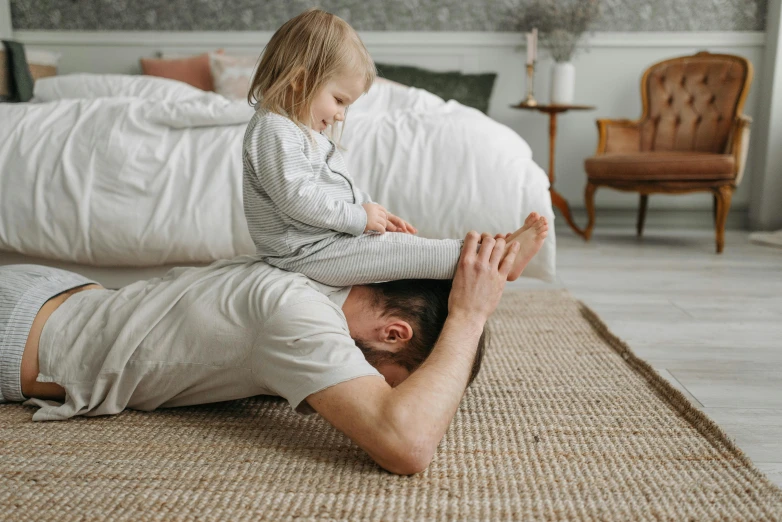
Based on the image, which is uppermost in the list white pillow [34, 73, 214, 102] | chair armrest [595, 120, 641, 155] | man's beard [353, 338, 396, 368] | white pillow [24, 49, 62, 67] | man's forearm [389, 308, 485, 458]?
white pillow [24, 49, 62, 67]

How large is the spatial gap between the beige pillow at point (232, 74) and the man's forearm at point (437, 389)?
2.67 m

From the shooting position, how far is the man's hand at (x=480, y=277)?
1195mm

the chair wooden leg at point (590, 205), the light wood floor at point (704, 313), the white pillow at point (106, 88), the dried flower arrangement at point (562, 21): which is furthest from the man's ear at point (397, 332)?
the dried flower arrangement at point (562, 21)

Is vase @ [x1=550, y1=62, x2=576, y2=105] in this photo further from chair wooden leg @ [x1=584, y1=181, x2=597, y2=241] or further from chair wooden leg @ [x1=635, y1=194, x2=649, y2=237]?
chair wooden leg @ [x1=635, y1=194, x2=649, y2=237]

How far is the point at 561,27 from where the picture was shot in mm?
3980

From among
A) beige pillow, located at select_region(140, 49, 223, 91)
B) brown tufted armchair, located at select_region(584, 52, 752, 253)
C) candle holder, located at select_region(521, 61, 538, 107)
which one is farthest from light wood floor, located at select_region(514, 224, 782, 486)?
beige pillow, located at select_region(140, 49, 223, 91)

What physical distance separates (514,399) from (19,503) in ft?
2.83

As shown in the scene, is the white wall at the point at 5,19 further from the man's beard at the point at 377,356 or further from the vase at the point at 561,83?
the man's beard at the point at 377,356

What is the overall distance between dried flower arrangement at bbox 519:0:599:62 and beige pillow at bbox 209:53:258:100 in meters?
1.68

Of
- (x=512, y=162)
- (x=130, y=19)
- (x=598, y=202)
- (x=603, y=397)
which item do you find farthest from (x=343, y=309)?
(x=130, y=19)

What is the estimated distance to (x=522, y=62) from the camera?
4199 millimetres

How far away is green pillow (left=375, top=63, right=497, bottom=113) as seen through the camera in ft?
13.0

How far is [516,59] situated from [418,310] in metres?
3.30

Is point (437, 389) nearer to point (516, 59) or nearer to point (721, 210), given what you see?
point (721, 210)
